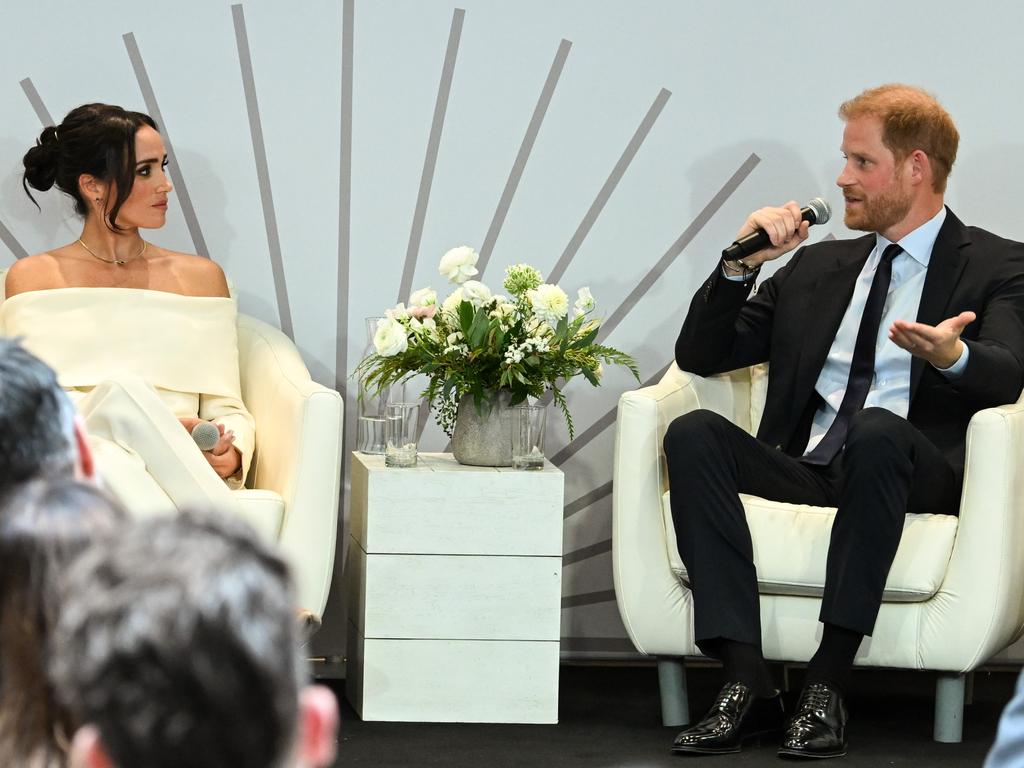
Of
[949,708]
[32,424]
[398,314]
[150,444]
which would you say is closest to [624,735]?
[949,708]

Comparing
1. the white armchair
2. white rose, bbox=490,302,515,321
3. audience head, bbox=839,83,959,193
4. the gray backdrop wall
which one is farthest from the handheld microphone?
the gray backdrop wall

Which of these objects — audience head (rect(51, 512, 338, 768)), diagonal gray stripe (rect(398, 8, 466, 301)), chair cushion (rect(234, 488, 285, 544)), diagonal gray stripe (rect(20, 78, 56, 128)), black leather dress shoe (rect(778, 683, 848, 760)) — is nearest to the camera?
audience head (rect(51, 512, 338, 768))

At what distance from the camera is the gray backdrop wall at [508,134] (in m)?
3.46

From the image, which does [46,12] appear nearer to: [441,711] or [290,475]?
[290,475]

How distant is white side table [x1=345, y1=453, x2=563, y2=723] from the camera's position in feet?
9.37

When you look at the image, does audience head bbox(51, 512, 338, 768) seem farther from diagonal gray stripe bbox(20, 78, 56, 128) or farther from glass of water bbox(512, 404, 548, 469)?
diagonal gray stripe bbox(20, 78, 56, 128)

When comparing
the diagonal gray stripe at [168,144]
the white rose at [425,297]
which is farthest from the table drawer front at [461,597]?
the diagonal gray stripe at [168,144]

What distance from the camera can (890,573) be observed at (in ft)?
8.92

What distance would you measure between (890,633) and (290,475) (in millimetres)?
1215

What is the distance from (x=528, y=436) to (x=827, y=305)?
29.7 inches

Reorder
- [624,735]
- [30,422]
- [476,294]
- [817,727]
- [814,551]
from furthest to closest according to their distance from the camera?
[476,294] < [624,735] < [814,551] < [817,727] < [30,422]

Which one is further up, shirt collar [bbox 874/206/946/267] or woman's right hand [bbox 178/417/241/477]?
shirt collar [bbox 874/206/946/267]

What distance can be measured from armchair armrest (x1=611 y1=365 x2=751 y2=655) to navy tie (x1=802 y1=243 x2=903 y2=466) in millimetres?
359

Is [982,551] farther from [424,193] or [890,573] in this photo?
[424,193]
